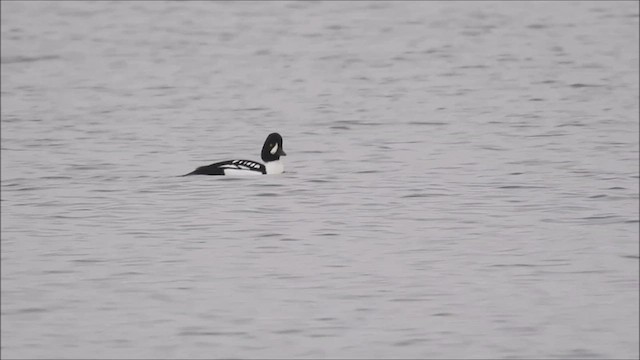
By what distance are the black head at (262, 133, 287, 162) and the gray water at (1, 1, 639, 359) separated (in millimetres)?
396

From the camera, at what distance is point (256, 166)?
16.7m

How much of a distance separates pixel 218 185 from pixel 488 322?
629cm

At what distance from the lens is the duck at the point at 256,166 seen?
16531 millimetres

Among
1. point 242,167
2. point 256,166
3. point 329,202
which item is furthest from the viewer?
point 256,166

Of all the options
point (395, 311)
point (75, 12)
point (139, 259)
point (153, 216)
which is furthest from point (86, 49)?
point (395, 311)

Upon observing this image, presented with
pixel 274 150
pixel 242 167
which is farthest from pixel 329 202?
pixel 274 150

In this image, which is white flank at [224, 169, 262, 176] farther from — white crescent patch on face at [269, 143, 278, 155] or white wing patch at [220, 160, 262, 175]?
white crescent patch on face at [269, 143, 278, 155]

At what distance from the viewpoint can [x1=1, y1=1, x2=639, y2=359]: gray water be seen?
33.9 ft

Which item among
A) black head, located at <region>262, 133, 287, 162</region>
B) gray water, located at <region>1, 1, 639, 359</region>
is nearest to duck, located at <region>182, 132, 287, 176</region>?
black head, located at <region>262, 133, 287, 162</region>

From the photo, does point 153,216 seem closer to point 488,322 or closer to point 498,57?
point 488,322

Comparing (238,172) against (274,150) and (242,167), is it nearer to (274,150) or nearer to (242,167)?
(242,167)

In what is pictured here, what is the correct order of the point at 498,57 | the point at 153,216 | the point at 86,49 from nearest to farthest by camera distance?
the point at 153,216 → the point at 498,57 → the point at 86,49

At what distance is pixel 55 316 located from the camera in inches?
416

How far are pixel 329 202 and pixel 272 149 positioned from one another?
192 centimetres
